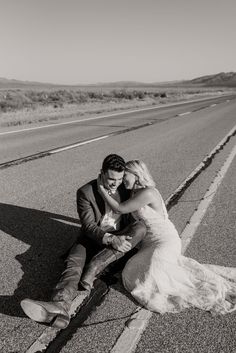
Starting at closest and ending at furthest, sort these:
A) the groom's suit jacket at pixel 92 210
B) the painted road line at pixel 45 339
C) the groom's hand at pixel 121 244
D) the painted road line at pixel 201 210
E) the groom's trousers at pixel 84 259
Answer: the painted road line at pixel 45 339, the groom's trousers at pixel 84 259, the groom's hand at pixel 121 244, the groom's suit jacket at pixel 92 210, the painted road line at pixel 201 210

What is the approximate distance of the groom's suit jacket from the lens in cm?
432

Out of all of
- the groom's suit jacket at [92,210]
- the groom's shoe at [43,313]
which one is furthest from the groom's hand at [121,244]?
the groom's shoe at [43,313]

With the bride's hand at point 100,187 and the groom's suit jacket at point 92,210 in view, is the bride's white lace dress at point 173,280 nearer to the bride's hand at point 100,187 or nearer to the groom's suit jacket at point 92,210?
the groom's suit jacket at point 92,210

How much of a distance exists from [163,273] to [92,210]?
108 centimetres

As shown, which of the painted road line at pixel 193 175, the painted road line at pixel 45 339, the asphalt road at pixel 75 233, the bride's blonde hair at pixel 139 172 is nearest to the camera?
the painted road line at pixel 45 339

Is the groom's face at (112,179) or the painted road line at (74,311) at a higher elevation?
the groom's face at (112,179)

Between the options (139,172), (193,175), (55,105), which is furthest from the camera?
(55,105)

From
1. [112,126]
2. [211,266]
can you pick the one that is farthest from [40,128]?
[211,266]

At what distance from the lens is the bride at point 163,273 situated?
362cm

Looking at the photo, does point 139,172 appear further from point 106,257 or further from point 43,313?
point 43,313

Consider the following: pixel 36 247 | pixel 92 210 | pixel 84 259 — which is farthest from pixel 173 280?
pixel 36 247

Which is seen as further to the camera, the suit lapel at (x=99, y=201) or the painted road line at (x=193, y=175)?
the painted road line at (x=193, y=175)

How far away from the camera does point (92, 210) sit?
4.54m

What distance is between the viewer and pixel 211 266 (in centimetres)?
413
